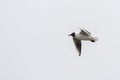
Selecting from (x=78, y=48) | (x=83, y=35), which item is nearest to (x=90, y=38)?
(x=83, y=35)

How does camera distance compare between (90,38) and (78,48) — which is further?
(78,48)

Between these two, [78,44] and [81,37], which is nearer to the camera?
[81,37]

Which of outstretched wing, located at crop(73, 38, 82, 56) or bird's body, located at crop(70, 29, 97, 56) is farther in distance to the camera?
outstretched wing, located at crop(73, 38, 82, 56)

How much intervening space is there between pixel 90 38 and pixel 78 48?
1.33 meters

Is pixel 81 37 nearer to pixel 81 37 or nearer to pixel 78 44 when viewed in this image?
pixel 81 37

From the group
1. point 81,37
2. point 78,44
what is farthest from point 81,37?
point 78,44

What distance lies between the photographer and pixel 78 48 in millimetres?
13812

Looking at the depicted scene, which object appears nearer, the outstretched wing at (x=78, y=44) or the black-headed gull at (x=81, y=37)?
the black-headed gull at (x=81, y=37)

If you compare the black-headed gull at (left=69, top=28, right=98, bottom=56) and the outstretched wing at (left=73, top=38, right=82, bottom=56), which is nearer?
the black-headed gull at (left=69, top=28, right=98, bottom=56)

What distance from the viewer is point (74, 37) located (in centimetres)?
1310

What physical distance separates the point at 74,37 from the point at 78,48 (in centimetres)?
82

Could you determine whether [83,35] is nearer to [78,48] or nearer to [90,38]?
[90,38]

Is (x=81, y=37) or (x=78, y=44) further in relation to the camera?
(x=78, y=44)

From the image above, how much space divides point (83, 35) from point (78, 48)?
130 centimetres
